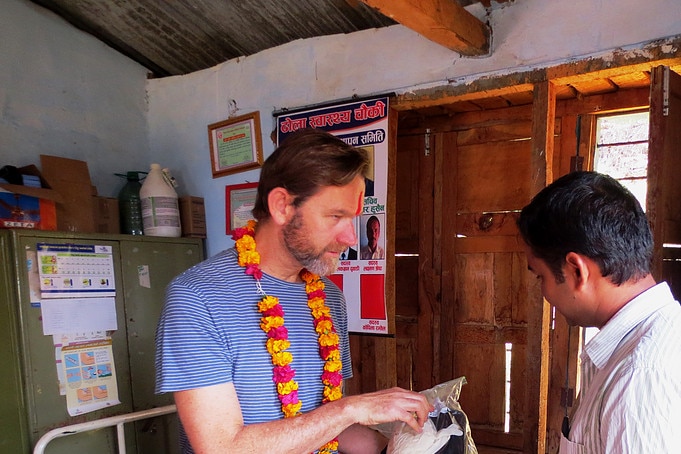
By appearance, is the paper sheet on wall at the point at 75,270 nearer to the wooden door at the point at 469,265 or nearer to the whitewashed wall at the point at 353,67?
the whitewashed wall at the point at 353,67

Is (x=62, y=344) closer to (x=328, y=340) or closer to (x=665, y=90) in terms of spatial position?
(x=328, y=340)

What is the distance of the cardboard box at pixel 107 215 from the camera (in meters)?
2.68

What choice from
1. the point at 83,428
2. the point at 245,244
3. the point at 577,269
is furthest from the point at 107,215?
the point at 577,269

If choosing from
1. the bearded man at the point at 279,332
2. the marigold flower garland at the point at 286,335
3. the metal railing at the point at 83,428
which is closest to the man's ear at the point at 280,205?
the bearded man at the point at 279,332

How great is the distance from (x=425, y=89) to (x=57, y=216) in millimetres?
2024

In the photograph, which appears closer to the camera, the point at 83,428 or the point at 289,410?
the point at 289,410

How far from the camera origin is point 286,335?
125cm

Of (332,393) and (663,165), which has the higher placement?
(663,165)

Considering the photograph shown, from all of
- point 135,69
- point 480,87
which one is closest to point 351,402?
point 480,87

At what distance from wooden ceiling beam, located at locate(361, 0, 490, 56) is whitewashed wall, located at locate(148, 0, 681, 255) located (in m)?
0.11

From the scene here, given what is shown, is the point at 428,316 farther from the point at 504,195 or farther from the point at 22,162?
the point at 22,162

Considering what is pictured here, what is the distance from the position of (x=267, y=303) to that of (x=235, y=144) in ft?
6.26

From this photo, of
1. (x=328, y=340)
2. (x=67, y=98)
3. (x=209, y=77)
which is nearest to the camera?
(x=328, y=340)

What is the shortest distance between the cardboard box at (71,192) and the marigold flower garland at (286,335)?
1.57m
